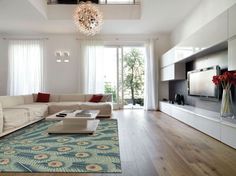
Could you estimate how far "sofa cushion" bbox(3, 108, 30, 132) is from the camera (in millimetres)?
3572

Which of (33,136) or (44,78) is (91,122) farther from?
(44,78)

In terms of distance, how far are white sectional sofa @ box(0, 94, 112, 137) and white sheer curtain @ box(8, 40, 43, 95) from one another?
1221mm

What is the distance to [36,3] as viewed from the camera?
507 centimetres

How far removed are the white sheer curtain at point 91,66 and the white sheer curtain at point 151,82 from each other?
157 cm

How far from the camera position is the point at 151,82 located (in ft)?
24.2

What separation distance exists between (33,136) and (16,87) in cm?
446

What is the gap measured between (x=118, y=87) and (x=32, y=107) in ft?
11.5

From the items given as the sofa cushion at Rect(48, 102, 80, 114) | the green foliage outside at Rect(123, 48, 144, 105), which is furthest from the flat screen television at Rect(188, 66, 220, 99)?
the sofa cushion at Rect(48, 102, 80, 114)

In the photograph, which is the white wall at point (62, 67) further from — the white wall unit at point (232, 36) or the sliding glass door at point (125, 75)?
the white wall unit at point (232, 36)

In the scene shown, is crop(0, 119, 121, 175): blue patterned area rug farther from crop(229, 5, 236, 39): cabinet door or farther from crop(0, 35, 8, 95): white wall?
crop(0, 35, 8, 95): white wall

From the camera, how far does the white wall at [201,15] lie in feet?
12.6

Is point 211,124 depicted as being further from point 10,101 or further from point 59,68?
point 59,68

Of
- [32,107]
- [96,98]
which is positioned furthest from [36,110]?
[96,98]

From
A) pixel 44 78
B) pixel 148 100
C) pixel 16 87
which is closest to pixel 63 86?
pixel 44 78
